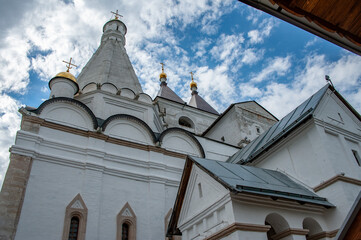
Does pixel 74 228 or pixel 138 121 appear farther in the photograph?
pixel 138 121

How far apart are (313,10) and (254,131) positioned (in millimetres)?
19080

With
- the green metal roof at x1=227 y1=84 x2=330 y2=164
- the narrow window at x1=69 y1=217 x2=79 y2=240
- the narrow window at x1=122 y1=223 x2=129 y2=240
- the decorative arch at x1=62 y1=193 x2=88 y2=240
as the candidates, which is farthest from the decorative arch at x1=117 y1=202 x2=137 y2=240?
the green metal roof at x1=227 y1=84 x2=330 y2=164

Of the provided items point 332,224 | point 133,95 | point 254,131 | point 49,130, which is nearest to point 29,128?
point 49,130

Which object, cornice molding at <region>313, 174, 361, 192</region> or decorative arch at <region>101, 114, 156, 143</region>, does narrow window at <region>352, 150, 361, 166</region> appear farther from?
decorative arch at <region>101, 114, 156, 143</region>

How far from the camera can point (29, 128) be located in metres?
12.4

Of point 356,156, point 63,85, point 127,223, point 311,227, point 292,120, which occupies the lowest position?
point 311,227

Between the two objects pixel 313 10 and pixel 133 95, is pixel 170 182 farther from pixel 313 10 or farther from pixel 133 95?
pixel 313 10

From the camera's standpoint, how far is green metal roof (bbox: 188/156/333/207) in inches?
317

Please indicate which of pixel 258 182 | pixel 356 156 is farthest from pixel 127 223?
pixel 356 156

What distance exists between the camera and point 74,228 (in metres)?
11.1

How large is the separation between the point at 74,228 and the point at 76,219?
332 mm

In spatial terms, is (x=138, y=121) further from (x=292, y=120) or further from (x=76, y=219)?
(x=292, y=120)

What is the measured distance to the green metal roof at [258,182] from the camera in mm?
8052

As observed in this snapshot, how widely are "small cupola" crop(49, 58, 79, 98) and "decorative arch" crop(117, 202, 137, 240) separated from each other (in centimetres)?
696
